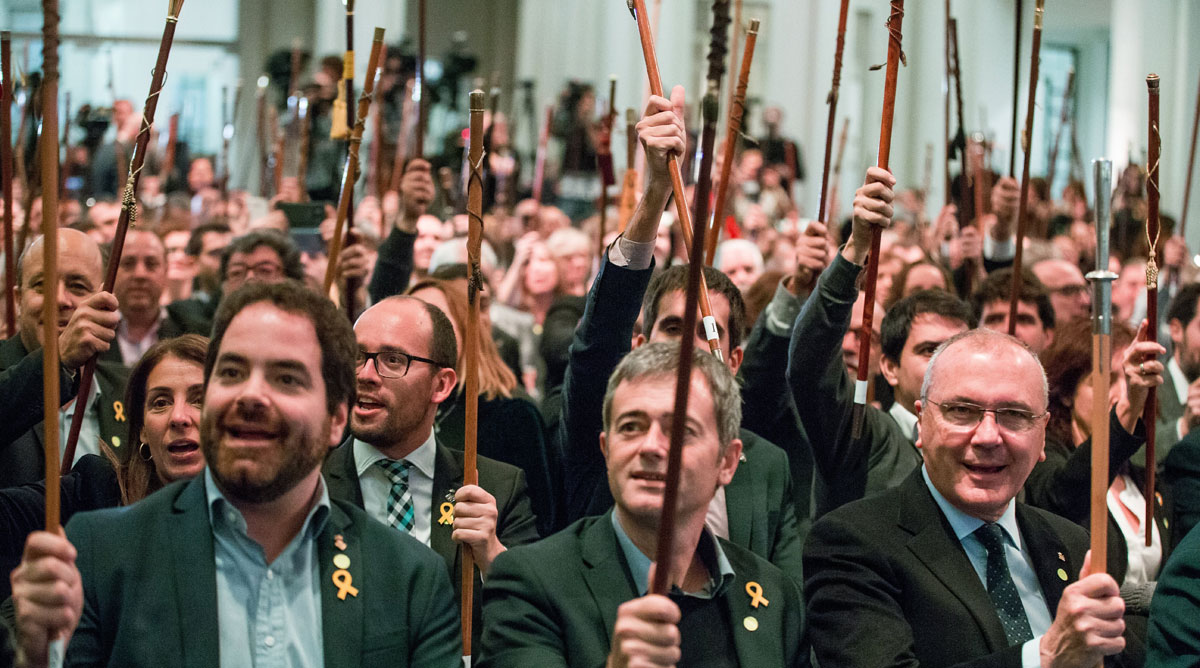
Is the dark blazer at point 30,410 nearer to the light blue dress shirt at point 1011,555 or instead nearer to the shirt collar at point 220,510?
the shirt collar at point 220,510

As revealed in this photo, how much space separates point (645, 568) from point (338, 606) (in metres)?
0.60

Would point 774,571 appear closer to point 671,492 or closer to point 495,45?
point 671,492

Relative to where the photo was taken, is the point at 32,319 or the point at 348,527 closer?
the point at 348,527

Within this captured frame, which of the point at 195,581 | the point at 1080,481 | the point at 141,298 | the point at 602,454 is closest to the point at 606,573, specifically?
the point at 195,581

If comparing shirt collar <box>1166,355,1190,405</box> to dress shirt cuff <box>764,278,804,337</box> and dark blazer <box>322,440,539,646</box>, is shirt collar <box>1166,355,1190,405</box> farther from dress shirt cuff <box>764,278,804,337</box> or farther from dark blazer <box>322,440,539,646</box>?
dark blazer <box>322,440,539,646</box>

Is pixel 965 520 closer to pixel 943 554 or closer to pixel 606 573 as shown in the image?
pixel 943 554

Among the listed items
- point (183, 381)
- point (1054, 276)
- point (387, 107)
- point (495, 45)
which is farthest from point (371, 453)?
point (495, 45)

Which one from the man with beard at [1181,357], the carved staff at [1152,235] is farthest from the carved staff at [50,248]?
→ the man with beard at [1181,357]

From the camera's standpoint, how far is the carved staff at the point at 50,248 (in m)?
2.20

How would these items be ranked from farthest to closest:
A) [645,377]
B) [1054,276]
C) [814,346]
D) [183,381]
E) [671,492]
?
1. [1054,276]
2. [814,346]
3. [183,381]
4. [645,377]
5. [671,492]

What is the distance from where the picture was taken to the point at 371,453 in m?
3.49

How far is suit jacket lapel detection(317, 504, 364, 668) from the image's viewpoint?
238 centimetres

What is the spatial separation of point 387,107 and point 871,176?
10.1 m

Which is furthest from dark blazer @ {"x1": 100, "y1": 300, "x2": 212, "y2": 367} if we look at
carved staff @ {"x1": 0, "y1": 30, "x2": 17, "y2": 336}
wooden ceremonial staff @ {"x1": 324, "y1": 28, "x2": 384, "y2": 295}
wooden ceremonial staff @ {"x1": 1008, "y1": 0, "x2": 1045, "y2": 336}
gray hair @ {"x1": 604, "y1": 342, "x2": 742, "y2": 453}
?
gray hair @ {"x1": 604, "y1": 342, "x2": 742, "y2": 453}
